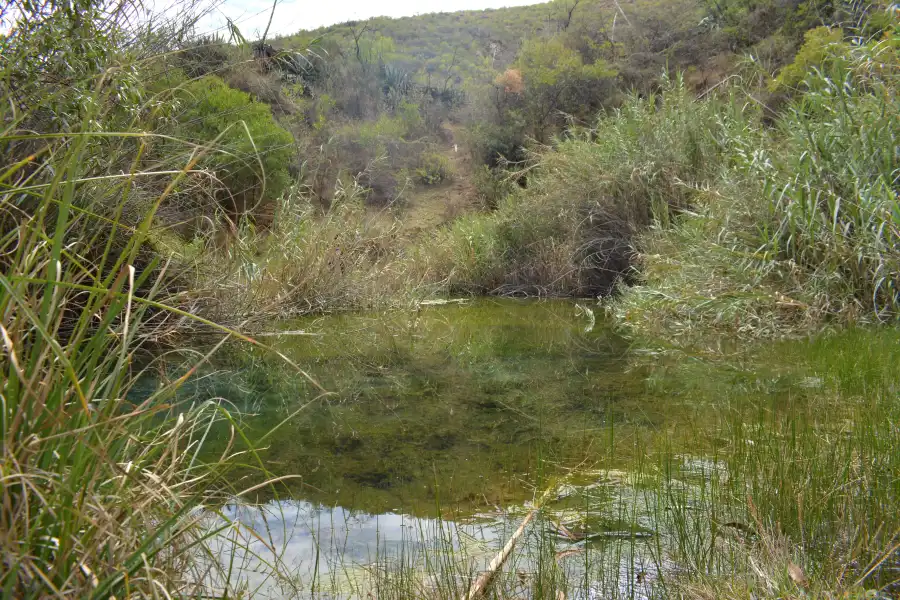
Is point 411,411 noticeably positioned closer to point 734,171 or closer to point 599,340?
point 599,340

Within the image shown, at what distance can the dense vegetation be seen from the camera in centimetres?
156

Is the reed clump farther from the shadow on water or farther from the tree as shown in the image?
the tree

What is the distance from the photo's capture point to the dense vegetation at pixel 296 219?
5.11 ft

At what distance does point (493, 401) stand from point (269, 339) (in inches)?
105

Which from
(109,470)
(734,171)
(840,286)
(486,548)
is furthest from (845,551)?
(734,171)

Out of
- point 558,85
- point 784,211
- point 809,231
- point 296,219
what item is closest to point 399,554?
point 809,231

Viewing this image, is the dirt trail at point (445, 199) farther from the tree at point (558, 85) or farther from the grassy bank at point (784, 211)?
the grassy bank at point (784, 211)

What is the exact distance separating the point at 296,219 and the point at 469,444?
5.00 meters

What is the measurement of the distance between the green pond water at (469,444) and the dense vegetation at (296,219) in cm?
42

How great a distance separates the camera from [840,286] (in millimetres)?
6945

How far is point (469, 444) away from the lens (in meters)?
4.17

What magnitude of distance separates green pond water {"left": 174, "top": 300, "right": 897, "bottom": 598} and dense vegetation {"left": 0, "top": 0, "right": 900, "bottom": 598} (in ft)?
1.39

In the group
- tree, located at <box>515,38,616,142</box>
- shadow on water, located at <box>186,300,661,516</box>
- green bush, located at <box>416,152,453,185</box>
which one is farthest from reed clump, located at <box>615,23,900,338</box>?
green bush, located at <box>416,152,453,185</box>

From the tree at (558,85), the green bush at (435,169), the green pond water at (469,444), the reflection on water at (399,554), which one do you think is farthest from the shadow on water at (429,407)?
the green bush at (435,169)
